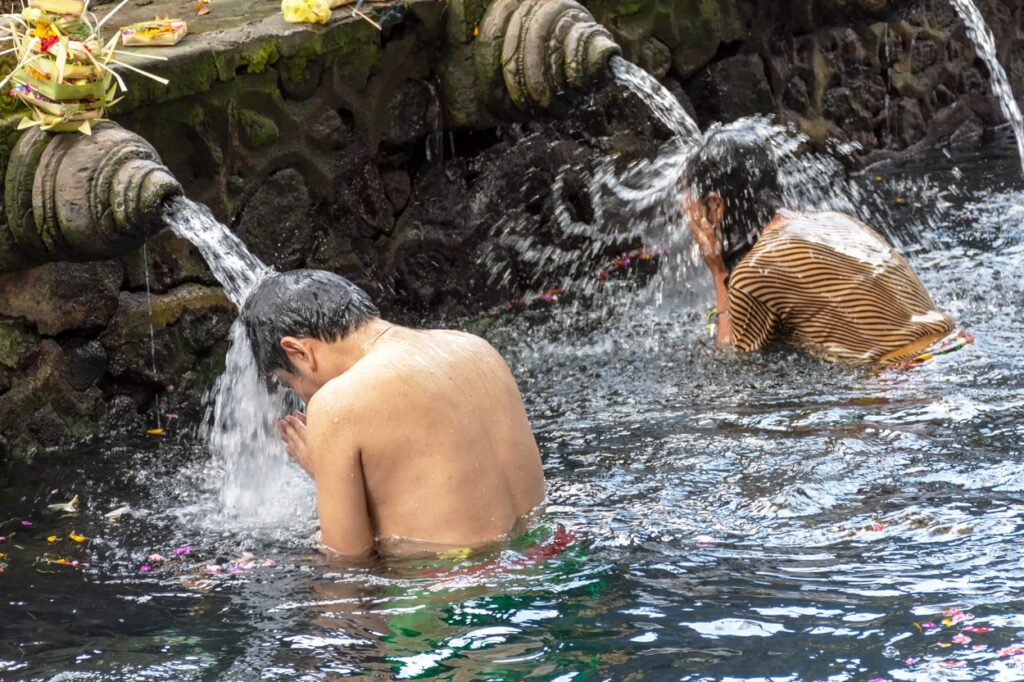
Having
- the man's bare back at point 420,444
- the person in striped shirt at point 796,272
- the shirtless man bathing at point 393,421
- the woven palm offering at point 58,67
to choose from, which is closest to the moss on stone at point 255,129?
the woven palm offering at point 58,67

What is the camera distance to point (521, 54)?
23.5ft

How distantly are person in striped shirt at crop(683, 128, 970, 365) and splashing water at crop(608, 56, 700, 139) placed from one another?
1.19m

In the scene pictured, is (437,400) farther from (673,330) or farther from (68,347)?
(673,330)

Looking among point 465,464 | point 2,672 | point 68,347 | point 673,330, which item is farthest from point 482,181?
point 2,672

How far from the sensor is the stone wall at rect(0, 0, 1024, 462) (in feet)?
19.7

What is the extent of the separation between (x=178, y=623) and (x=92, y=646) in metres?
0.25

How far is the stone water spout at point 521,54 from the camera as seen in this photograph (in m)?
7.12

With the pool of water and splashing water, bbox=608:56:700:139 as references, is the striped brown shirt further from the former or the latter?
splashing water, bbox=608:56:700:139

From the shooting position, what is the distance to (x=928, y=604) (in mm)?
3764

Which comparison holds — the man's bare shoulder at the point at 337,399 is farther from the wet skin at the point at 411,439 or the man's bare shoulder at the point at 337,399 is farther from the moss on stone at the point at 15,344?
the moss on stone at the point at 15,344

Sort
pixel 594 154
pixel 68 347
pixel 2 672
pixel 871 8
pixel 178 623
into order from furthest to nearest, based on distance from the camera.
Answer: pixel 871 8 < pixel 594 154 < pixel 68 347 < pixel 178 623 < pixel 2 672

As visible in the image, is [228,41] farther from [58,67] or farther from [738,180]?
[738,180]

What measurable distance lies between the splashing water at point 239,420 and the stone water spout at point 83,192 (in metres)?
0.15

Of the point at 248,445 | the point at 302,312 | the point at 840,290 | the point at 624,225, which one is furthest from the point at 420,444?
the point at 624,225
